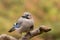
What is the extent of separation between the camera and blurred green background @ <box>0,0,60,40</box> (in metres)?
1.33

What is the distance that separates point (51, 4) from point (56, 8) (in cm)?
5

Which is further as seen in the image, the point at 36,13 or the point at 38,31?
the point at 36,13

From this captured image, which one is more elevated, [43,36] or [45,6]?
[45,6]

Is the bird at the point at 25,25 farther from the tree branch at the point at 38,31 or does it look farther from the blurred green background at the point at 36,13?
the blurred green background at the point at 36,13

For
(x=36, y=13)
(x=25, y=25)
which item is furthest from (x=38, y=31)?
(x=36, y=13)

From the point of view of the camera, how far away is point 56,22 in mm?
1363

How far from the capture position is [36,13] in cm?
136

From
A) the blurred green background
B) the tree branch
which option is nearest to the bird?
the tree branch

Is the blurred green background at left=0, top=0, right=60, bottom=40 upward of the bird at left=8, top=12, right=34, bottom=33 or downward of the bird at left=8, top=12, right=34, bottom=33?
upward

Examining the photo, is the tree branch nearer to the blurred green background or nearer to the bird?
the bird

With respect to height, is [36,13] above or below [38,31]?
above

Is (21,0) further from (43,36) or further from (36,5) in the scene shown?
(43,36)

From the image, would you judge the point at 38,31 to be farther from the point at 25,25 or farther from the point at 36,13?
the point at 36,13

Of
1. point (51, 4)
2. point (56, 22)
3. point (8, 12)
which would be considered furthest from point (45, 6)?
point (8, 12)
